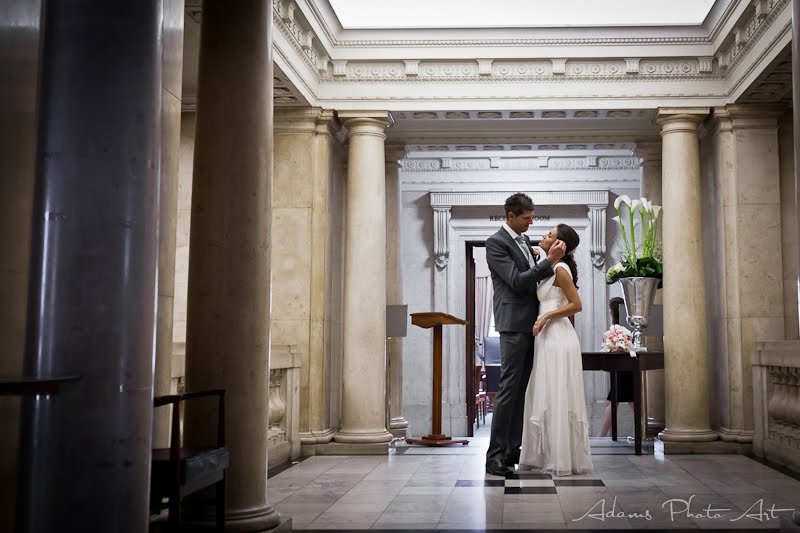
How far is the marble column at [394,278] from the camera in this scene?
10.6 meters

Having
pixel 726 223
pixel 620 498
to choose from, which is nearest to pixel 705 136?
pixel 726 223

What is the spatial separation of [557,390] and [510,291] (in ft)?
2.74

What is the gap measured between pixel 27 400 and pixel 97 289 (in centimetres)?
38

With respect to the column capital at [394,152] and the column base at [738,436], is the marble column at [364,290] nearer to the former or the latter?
the column capital at [394,152]

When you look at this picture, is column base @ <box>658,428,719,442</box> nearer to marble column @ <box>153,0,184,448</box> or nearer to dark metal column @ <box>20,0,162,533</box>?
marble column @ <box>153,0,184,448</box>

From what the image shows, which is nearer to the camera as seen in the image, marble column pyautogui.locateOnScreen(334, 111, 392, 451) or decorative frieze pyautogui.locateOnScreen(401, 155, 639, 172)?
marble column pyautogui.locateOnScreen(334, 111, 392, 451)

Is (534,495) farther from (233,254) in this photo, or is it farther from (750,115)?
(750,115)

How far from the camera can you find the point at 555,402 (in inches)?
257

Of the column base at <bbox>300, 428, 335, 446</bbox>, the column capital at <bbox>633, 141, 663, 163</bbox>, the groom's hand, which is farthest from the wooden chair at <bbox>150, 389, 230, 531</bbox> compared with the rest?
the column capital at <bbox>633, 141, 663, 163</bbox>

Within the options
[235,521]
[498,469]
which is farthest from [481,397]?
[235,521]

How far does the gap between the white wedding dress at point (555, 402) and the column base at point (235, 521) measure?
9.30 ft

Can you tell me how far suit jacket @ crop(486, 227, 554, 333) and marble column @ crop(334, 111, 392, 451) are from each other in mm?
2435

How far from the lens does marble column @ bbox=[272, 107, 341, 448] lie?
8.94 meters

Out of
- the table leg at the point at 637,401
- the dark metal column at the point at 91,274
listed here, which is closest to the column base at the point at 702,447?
the table leg at the point at 637,401
